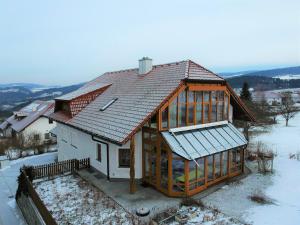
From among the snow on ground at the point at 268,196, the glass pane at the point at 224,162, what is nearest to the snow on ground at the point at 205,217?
the snow on ground at the point at 268,196

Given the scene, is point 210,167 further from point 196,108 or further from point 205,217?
point 205,217

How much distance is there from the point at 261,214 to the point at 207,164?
3.79m

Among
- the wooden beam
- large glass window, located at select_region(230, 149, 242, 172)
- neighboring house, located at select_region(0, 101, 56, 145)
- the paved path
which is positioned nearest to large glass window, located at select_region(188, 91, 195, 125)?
the wooden beam

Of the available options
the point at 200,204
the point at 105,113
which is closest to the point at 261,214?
the point at 200,204

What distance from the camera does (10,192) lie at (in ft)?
56.4

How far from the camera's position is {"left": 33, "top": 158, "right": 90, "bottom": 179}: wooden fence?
1670cm

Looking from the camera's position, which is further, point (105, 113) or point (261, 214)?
point (105, 113)

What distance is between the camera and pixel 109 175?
15.7 m

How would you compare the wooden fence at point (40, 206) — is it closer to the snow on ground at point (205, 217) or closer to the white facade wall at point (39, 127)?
the snow on ground at point (205, 217)

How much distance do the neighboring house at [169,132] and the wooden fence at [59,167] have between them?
804mm

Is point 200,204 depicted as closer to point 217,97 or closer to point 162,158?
point 162,158

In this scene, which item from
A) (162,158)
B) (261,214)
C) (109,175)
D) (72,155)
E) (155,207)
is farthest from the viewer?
(72,155)

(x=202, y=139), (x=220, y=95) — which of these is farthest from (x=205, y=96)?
(x=202, y=139)

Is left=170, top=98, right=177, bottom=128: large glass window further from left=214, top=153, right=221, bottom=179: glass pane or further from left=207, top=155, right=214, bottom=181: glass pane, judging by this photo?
left=214, top=153, right=221, bottom=179: glass pane
